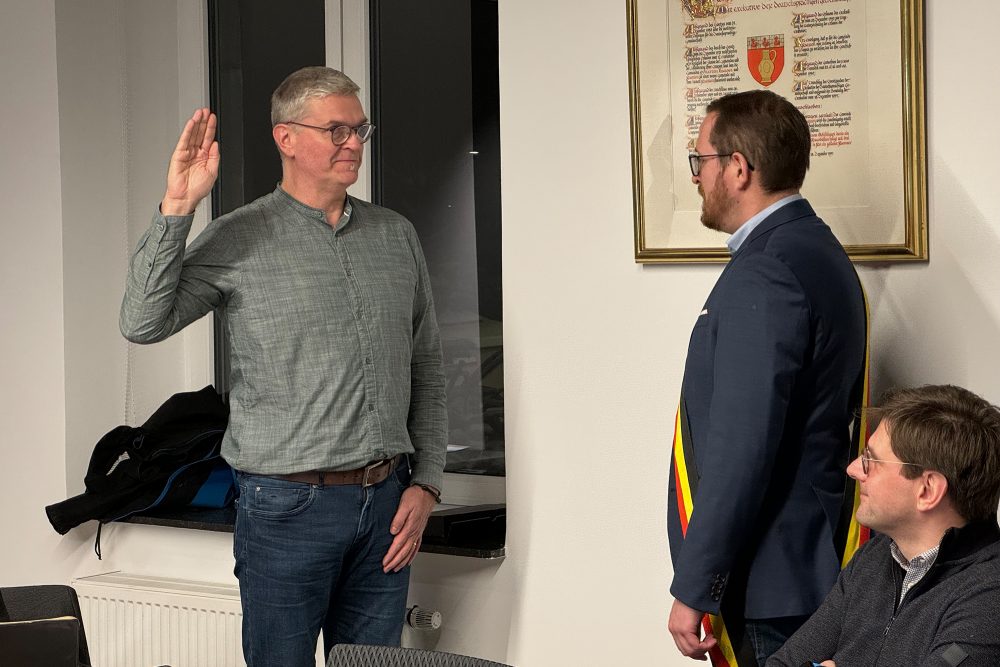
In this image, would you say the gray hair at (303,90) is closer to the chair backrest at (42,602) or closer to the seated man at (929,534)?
the chair backrest at (42,602)

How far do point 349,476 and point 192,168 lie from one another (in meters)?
0.70

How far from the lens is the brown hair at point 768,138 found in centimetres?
195

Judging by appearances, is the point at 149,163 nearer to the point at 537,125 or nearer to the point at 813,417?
the point at 537,125

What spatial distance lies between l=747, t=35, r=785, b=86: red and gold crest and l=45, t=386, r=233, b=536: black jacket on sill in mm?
1853

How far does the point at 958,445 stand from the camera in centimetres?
164

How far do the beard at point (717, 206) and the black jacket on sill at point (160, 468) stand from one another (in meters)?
1.86

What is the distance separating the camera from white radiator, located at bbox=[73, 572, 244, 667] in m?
3.15

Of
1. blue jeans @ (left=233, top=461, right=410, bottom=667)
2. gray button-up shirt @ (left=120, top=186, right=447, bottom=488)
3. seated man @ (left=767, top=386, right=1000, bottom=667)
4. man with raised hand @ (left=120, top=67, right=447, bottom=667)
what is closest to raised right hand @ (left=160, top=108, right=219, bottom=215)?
man with raised hand @ (left=120, top=67, right=447, bottom=667)

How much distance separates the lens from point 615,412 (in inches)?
106

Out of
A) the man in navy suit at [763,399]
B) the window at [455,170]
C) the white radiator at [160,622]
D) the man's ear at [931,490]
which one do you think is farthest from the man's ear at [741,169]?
the white radiator at [160,622]

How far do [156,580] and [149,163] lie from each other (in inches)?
51.8

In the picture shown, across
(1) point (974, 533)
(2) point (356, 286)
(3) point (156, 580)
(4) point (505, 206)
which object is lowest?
(3) point (156, 580)

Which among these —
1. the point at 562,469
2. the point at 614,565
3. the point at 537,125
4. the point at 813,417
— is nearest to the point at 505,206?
the point at 537,125

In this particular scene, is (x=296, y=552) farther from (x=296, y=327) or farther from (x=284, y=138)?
(x=284, y=138)
